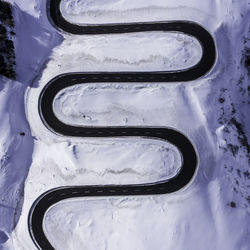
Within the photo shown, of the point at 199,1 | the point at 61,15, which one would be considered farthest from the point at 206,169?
the point at 61,15

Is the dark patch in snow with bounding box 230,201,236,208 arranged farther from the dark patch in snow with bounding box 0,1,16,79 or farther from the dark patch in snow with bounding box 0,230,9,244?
the dark patch in snow with bounding box 0,1,16,79

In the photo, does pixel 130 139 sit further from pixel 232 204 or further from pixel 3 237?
pixel 3 237

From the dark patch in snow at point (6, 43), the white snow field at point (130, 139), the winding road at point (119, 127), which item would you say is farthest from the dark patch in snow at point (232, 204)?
the dark patch in snow at point (6, 43)

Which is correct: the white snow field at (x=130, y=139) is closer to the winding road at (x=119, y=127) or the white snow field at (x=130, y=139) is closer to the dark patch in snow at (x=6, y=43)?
the winding road at (x=119, y=127)

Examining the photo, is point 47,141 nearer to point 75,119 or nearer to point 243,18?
point 75,119

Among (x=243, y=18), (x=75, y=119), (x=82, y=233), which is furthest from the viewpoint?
(x=243, y=18)
